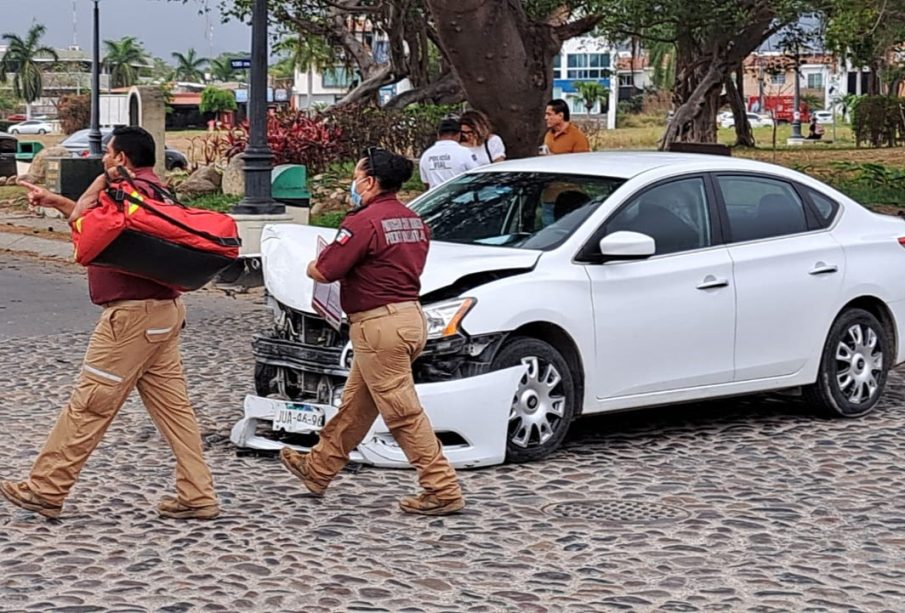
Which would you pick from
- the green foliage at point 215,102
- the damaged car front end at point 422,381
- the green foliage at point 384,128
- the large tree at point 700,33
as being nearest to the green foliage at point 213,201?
the green foliage at point 384,128

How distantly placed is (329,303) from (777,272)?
2.98 meters

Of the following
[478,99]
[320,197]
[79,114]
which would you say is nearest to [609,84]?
[79,114]

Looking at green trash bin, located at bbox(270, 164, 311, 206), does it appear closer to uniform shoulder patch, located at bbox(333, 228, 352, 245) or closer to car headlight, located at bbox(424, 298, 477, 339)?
car headlight, located at bbox(424, 298, 477, 339)

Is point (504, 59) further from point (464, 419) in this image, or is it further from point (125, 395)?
point (125, 395)

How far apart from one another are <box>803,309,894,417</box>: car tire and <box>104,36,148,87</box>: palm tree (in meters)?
135

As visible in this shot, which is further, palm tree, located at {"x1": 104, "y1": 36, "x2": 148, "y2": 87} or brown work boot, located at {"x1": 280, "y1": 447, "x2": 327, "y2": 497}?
palm tree, located at {"x1": 104, "y1": 36, "x2": 148, "y2": 87}

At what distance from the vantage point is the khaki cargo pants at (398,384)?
22.1ft

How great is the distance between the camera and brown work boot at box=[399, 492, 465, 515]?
686cm

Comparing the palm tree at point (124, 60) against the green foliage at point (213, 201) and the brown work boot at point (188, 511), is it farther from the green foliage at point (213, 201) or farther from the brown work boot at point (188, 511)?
the brown work boot at point (188, 511)

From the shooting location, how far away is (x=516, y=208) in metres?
8.82

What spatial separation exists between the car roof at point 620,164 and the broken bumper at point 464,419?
5.42ft

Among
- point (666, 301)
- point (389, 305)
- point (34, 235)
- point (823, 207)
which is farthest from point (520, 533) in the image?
point (34, 235)

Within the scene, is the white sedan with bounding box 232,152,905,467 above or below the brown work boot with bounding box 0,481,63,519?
above

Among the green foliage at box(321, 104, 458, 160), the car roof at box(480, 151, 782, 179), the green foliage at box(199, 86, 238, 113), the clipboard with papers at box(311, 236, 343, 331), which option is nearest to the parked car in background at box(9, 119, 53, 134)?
the green foliage at box(199, 86, 238, 113)
